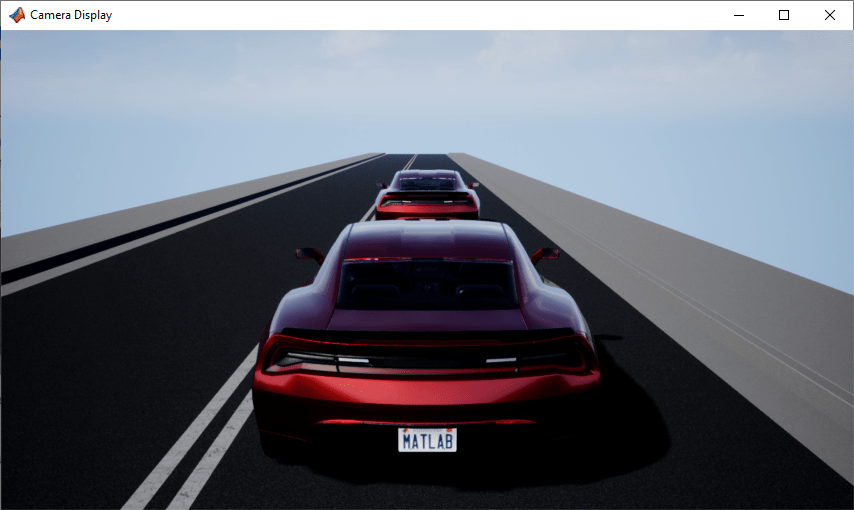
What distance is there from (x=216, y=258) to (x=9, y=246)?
146 inches

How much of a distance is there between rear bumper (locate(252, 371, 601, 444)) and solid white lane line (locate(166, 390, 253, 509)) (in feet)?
2.10

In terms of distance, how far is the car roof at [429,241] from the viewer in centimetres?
479

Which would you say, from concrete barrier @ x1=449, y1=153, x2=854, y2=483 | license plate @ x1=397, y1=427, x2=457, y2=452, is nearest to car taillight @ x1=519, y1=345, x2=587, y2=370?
license plate @ x1=397, y1=427, x2=457, y2=452

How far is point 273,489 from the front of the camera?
402 centimetres

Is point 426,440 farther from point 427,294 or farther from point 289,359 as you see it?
point 427,294

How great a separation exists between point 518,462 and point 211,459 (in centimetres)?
187

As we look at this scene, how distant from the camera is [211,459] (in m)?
4.38

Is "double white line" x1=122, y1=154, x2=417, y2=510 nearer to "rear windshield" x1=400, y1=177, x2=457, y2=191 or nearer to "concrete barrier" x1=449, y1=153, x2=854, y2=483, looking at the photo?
"concrete barrier" x1=449, y1=153, x2=854, y2=483

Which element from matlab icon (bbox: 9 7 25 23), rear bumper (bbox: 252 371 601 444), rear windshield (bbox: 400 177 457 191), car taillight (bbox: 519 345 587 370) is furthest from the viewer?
rear windshield (bbox: 400 177 457 191)

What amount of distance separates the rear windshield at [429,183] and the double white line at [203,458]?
8.48m

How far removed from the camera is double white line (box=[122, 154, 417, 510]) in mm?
3879

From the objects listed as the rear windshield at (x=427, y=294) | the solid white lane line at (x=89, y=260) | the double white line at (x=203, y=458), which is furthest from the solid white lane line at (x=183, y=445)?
the solid white lane line at (x=89, y=260)

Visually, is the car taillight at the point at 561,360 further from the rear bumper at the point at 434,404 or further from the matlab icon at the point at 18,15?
the matlab icon at the point at 18,15

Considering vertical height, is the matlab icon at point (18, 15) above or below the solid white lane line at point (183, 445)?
above
